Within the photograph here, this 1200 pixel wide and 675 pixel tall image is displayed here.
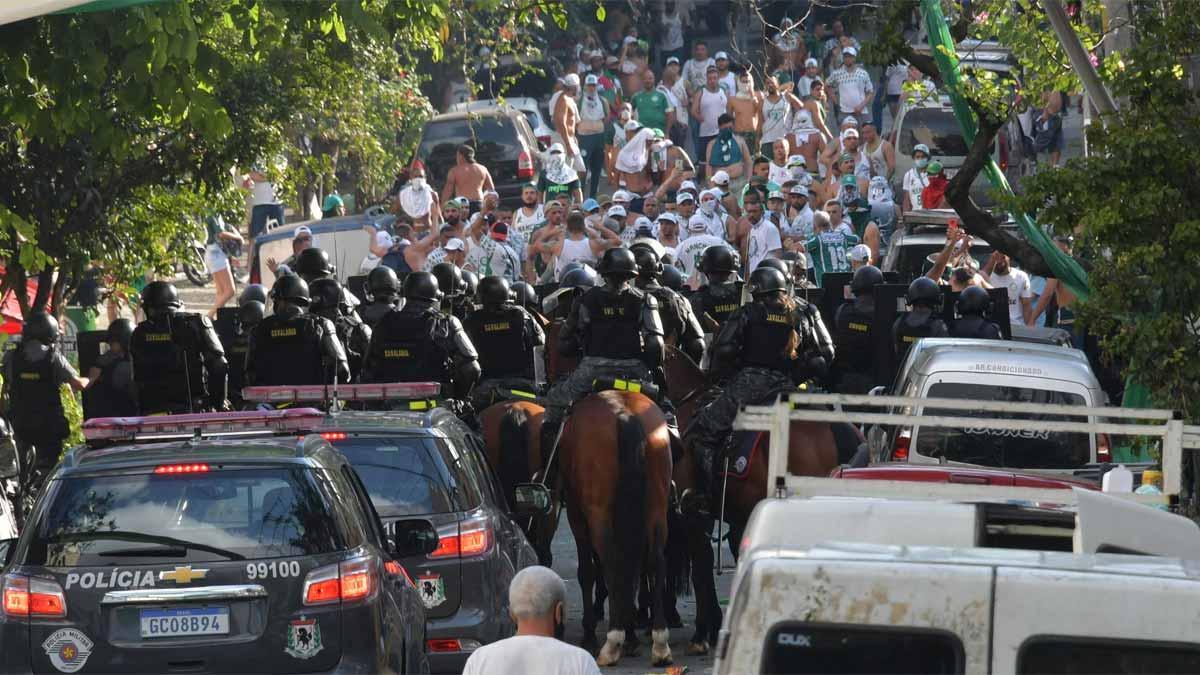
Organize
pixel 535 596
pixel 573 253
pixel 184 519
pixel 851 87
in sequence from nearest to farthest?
pixel 535 596
pixel 184 519
pixel 573 253
pixel 851 87

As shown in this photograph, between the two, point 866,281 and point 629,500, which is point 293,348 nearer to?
point 629,500

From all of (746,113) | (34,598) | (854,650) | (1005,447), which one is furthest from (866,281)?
(746,113)

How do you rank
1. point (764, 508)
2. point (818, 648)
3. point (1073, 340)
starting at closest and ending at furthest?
point (818, 648) → point (764, 508) → point (1073, 340)

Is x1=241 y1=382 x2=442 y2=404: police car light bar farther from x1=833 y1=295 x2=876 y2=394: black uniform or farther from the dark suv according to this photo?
the dark suv

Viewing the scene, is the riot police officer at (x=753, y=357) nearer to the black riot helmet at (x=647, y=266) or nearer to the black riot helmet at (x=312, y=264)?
the black riot helmet at (x=647, y=266)

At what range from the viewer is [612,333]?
1233 centimetres

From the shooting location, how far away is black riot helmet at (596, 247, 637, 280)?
1239cm

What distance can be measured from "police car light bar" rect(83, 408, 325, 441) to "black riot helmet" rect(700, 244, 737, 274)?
21.5 ft

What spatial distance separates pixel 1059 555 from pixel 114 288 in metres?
16.3

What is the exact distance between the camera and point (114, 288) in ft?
65.4

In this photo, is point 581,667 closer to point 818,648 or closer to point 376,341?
point 818,648

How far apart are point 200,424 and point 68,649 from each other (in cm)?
146

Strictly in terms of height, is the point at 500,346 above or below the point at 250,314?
above

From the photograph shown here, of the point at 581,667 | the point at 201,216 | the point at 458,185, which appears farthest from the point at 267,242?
the point at 581,667
